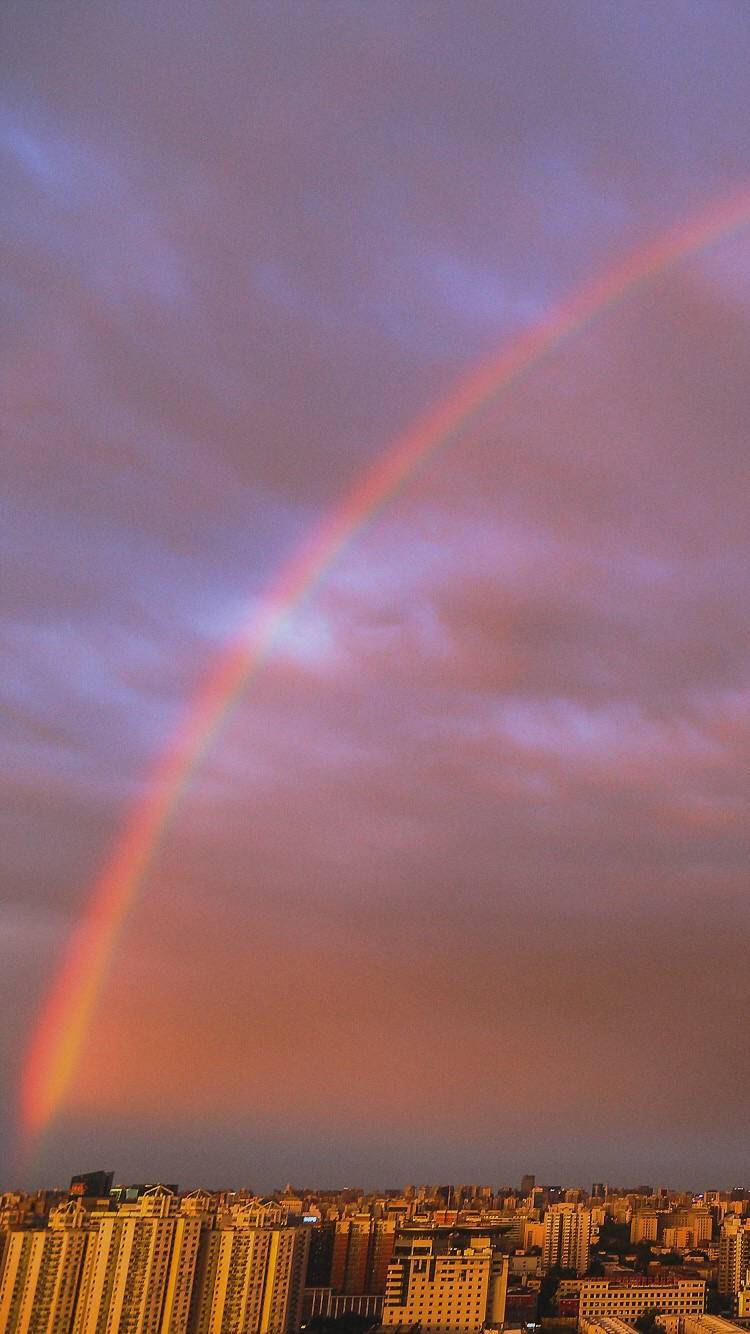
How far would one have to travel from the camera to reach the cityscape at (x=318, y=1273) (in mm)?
12375

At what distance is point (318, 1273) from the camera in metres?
17.2

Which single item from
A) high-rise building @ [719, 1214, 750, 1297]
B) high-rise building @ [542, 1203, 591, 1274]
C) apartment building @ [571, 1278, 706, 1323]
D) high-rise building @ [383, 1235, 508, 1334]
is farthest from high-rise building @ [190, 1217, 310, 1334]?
high-rise building @ [719, 1214, 750, 1297]

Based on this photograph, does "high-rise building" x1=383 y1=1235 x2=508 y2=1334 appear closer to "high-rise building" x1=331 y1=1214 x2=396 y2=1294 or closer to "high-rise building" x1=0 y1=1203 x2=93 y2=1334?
"high-rise building" x1=331 y1=1214 x2=396 y2=1294

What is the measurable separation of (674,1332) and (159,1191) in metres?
7.54

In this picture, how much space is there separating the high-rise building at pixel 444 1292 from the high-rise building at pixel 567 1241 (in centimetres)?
600

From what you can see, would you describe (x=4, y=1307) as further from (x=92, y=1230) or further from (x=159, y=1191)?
(x=159, y=1191)

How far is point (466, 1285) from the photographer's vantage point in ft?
49.9

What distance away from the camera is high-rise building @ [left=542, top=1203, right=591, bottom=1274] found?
21.6m

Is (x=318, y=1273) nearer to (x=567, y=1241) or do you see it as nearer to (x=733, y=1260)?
(x=567, y=1241)

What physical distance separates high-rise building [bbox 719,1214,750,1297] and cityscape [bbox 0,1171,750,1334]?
23 mm

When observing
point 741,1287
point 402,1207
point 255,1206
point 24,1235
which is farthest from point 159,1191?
point 402,1207

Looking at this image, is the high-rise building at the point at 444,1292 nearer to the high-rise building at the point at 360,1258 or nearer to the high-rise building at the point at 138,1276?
the high-rise building at the point at 360,1258

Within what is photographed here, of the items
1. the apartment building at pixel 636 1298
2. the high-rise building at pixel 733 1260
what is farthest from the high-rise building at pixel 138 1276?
the high-rise building at pixel 733 1260

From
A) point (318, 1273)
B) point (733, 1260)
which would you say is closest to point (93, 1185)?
point (318, 1273)
